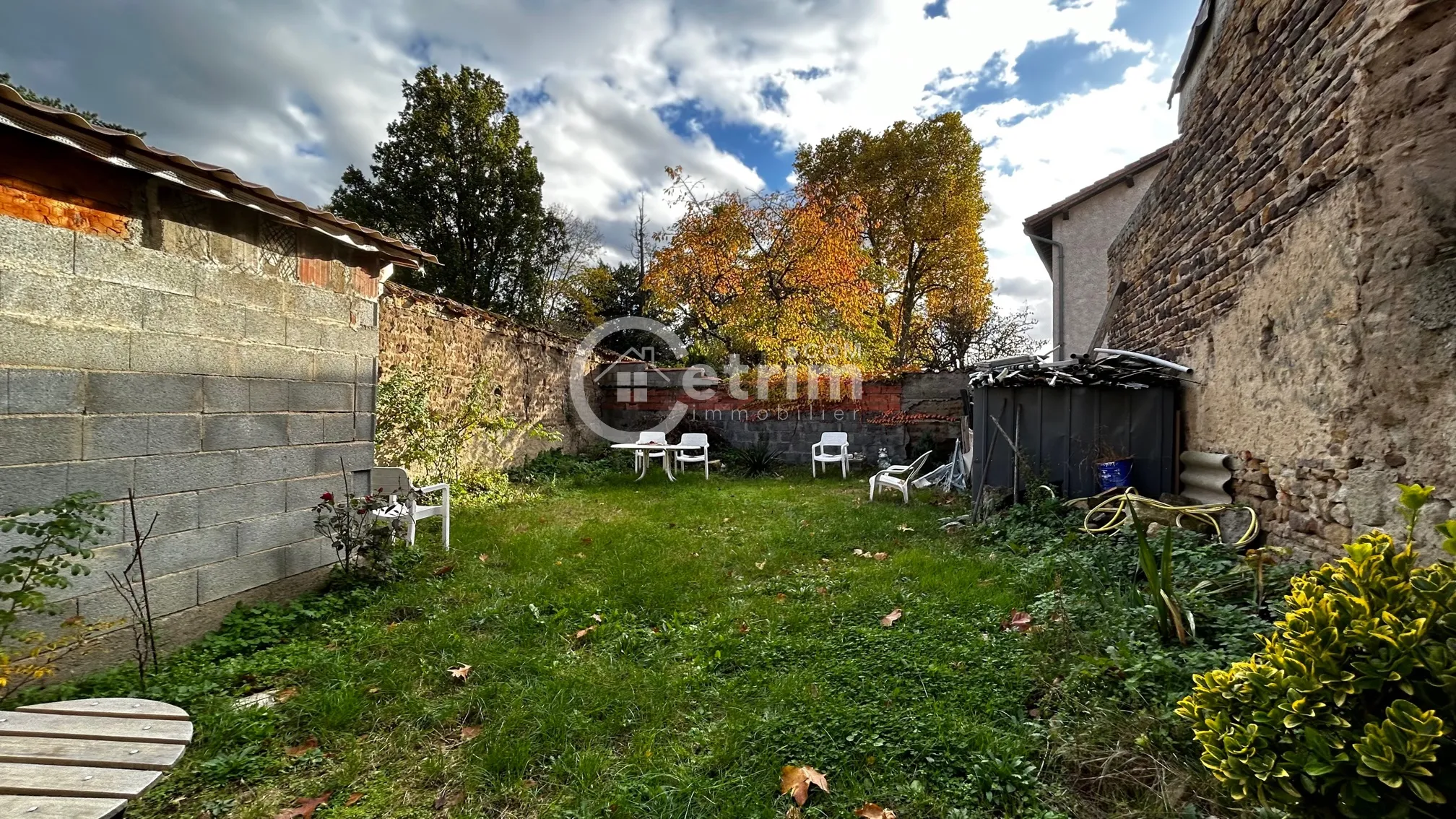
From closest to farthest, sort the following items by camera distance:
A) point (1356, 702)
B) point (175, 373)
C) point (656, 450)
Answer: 1. point (1356, 702)
2. point (175, 373)
3. point (656, 450)

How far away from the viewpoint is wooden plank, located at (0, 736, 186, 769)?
142 cm

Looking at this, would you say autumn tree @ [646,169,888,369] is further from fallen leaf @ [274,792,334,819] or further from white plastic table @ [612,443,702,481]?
fallen leaf @ [274,792,334,819]

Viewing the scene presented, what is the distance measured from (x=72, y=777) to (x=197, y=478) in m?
2.00

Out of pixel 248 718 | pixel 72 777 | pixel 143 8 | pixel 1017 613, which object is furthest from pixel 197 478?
pixel 1017 613

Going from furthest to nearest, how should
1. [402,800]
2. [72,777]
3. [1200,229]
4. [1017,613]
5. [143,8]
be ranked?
1. [1200,229]
2. [143,8]
3. [1017,613]
4. [402,800]
5. [72,777]

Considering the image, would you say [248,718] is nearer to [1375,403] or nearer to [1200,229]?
[1375,403]

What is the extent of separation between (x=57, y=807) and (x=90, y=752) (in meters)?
0.27

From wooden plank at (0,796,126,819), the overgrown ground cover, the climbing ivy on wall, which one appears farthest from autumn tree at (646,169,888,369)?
wooden plank at (0,796,126,819)

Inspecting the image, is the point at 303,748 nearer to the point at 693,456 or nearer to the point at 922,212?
the point at 693,456

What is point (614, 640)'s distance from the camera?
3.01 m

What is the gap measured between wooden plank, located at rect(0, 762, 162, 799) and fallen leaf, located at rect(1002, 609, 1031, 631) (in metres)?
3.36

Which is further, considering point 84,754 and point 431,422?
point 431,422

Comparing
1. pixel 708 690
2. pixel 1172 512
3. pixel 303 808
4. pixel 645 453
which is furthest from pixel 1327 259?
pixel 645 453

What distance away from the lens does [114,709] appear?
169 cm
